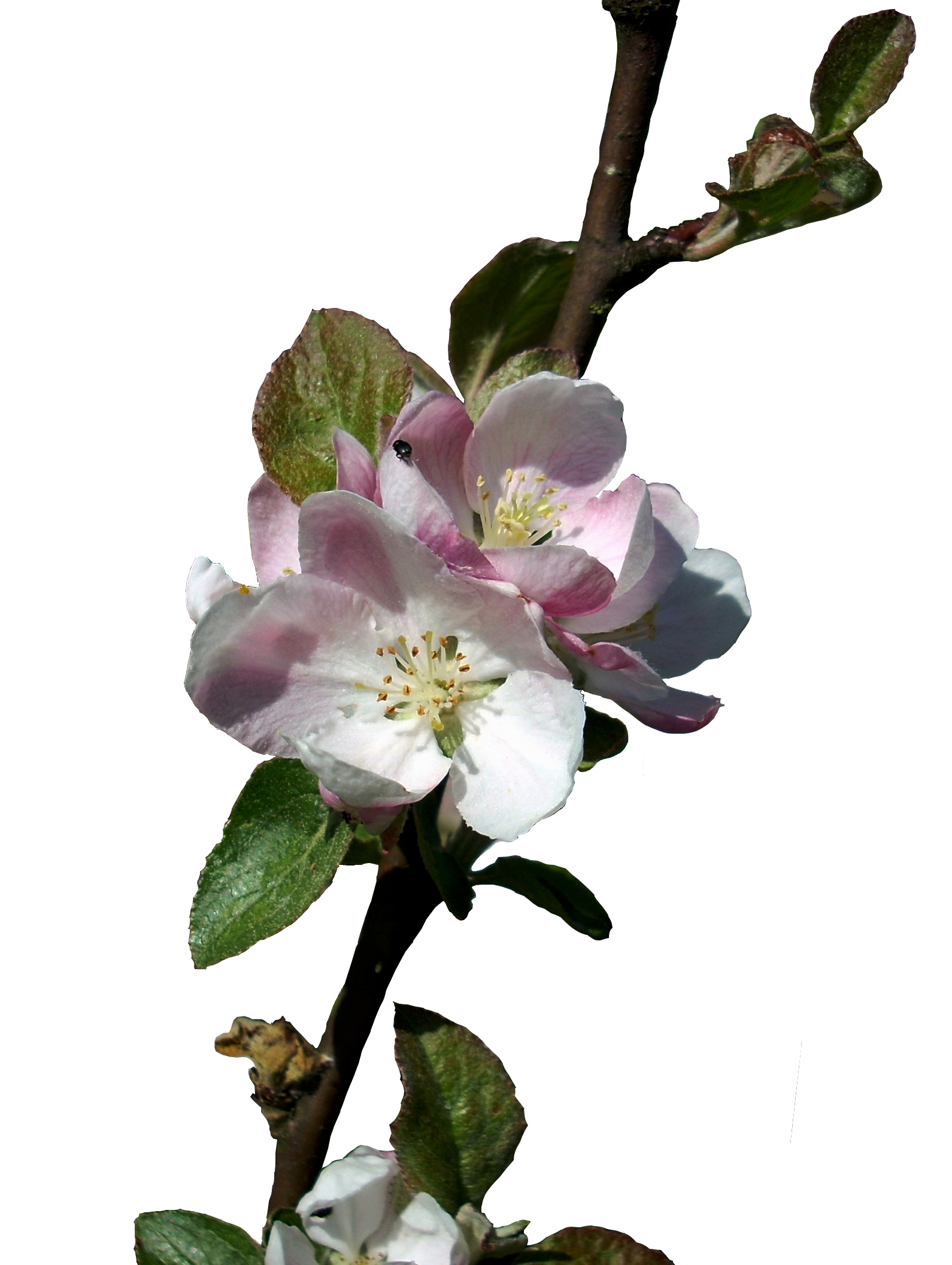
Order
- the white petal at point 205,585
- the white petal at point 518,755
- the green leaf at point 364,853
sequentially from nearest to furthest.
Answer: the white petal at point 518,755 < the white petal at point 205,585 < the green leaf at point 364,853

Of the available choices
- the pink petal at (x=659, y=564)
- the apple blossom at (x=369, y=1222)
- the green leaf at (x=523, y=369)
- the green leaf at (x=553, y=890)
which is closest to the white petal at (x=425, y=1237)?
the apple blossom at (x=369, y=1222)

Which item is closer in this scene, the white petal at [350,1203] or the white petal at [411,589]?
the white petal at [411,589]

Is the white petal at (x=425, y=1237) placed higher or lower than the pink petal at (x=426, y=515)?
Answer: lower

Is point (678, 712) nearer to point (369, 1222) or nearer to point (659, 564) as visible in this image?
point (659, 564)

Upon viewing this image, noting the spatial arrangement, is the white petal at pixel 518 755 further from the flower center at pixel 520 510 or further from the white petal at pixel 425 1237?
the white petal at pixel 425 1237

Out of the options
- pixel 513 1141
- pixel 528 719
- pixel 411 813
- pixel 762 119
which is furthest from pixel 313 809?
pixel 762 119

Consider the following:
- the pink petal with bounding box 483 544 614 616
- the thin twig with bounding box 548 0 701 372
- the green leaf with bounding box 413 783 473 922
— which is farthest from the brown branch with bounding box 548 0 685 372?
the green leaf with bounding box 413 783 473 922

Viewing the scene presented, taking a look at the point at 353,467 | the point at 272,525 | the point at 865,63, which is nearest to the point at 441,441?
the point at 353,467
